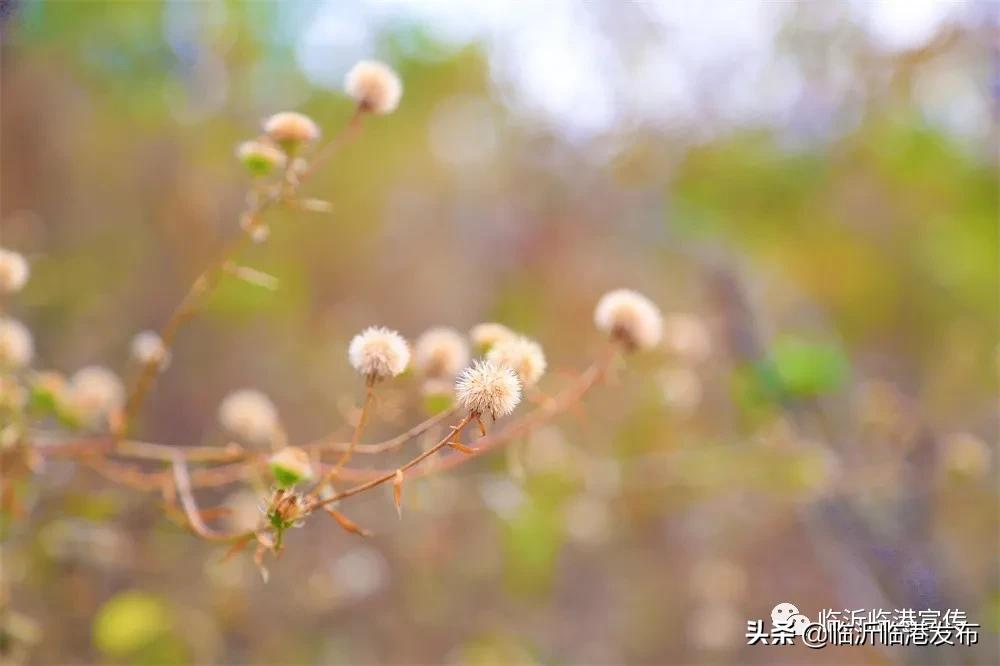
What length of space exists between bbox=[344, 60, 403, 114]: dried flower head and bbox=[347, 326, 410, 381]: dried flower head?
0.67ft

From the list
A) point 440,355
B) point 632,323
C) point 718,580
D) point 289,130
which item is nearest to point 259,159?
point 289,130

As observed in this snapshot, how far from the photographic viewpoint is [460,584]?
4.65 ft

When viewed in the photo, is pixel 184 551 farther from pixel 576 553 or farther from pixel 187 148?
pixel 187 148

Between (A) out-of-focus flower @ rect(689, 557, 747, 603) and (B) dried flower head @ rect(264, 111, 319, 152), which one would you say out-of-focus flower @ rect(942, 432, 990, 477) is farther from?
(B) dried flower head @ rect(264, 111, 319, 152)

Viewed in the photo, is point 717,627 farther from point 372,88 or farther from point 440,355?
point 372,88

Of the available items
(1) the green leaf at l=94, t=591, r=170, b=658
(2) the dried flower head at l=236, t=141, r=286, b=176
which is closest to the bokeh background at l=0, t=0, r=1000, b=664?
(1) the green leaf at l=94, t=591, r=170, b=658

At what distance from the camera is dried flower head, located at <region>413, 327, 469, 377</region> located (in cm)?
62

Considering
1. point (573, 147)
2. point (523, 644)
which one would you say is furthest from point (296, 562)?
point (573, 147)

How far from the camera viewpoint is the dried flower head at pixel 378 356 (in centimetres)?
48

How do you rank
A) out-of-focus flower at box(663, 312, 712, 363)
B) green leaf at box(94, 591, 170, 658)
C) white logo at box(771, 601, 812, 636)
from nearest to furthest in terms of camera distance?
1. green leaf at box(94, 591, 170, 658)
2. white logo at box(771, 601, 812, 636)
3. out-of-focus flower at box(663, 312, 712, 363)

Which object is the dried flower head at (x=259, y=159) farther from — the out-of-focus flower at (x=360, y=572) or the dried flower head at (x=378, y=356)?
the out-of-focus flower at (x=360, y=572)

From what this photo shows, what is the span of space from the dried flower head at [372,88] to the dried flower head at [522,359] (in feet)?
0.69

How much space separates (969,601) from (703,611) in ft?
1.60

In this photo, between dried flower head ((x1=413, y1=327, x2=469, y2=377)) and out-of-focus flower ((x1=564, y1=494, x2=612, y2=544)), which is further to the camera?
out-of-focus flower ((x1=564, y1=494, x2=612, y2=544))
